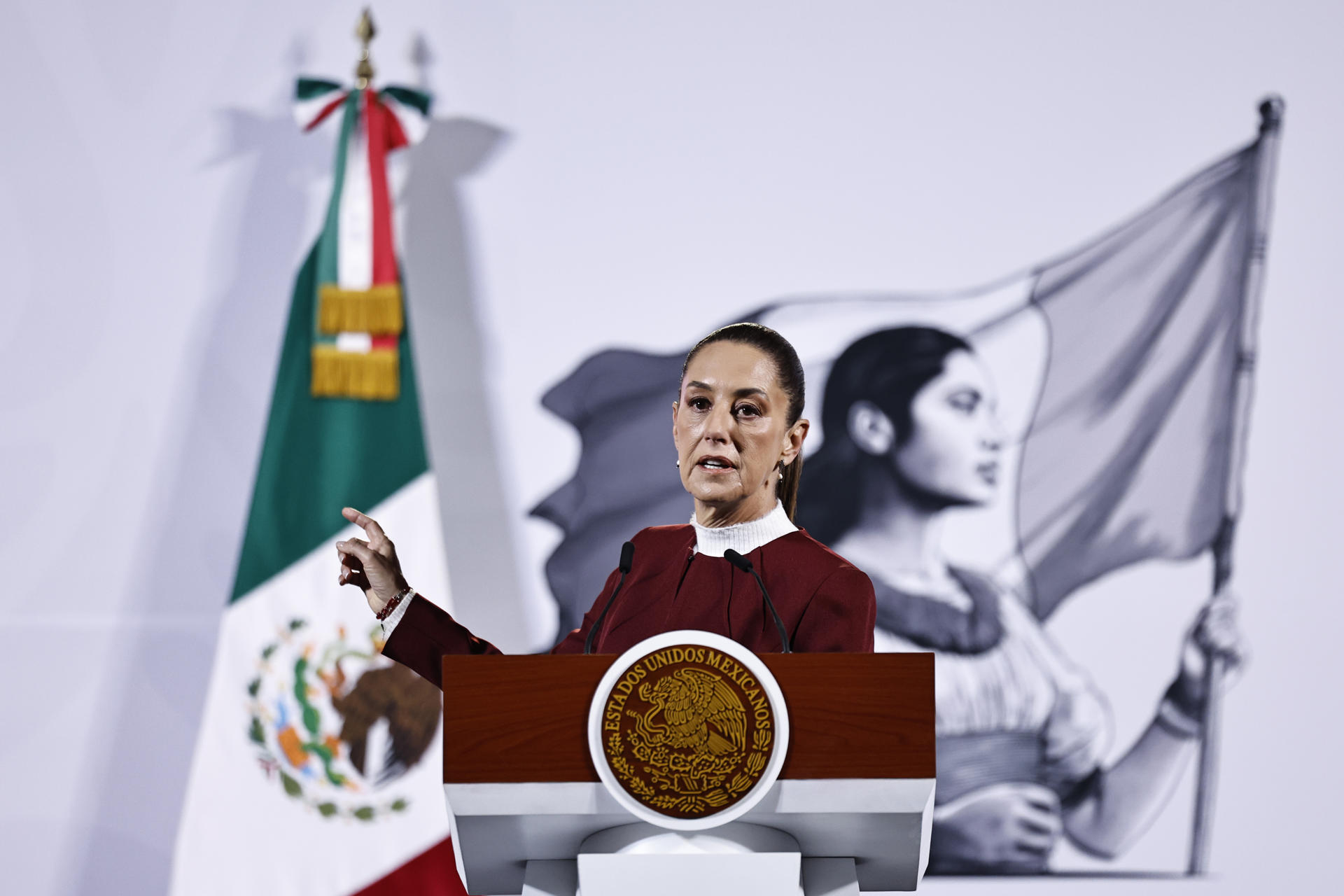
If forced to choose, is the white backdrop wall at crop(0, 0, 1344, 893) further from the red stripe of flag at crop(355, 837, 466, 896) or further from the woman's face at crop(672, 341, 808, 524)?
the woman's face at crop(672, 341, 808, 524)

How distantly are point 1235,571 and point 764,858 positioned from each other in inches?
99.9

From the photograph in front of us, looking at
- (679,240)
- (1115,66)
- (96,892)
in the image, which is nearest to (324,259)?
(679,240)

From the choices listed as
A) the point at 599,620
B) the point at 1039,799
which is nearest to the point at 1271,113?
the point at 1039,799

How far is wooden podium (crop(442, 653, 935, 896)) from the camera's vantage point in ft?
3.70

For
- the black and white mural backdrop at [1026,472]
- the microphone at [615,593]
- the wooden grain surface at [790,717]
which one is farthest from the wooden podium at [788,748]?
the black and white mural backdrop at [1026,472]

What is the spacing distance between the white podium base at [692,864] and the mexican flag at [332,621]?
6.65ft

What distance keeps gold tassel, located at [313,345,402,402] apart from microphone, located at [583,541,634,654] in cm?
171

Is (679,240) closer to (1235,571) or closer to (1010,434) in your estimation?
(1010,434)

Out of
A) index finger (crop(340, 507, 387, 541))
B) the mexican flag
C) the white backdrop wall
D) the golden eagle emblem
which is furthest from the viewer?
the white backdrop wall

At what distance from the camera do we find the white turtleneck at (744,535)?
5.48 feet

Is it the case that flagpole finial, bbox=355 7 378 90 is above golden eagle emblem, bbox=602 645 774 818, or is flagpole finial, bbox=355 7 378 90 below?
above

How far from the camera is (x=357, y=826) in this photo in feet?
10.0

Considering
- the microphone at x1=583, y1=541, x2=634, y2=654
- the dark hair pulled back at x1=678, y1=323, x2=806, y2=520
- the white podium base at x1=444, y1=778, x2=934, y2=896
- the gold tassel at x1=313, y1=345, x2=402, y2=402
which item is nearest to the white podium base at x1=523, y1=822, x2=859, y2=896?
the white podium base at x1=444, y1=778, x2=934, y2=896

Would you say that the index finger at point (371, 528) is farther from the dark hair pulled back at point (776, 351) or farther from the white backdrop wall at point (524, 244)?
the white backdrop wall at point (524, 244)
